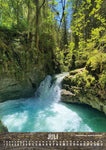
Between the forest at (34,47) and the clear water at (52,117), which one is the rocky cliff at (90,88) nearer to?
the forest at (34,47)

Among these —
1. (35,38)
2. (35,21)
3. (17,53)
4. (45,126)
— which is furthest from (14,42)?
(45,126)

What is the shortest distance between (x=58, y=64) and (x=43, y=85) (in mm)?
4608

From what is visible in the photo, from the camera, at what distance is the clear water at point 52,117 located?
3545 millimetres

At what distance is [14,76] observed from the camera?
582 centimetres

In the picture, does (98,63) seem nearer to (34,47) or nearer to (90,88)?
(90,88)

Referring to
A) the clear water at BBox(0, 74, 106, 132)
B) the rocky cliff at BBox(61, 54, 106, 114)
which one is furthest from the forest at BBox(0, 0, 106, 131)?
the clear water at BBox(0, 74, 106, 132)

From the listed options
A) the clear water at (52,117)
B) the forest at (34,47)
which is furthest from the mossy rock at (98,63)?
the clear water at (52,117)

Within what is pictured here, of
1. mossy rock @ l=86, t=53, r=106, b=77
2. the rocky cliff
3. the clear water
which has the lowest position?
the clear water

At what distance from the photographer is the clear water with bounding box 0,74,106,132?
354 centimetres

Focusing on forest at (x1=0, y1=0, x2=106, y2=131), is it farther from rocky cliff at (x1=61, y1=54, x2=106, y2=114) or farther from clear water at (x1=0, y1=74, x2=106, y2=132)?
clear water at (x1=0, y1=74, x2=106, y2=132)

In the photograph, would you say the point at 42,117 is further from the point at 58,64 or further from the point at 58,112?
the point at 58,64

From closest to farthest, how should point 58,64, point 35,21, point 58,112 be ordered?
point 58,112 < point 35,21 < point 58,64

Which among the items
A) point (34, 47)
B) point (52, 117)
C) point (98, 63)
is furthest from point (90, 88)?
point (34, 47)

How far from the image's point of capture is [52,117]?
→ 174 inches
